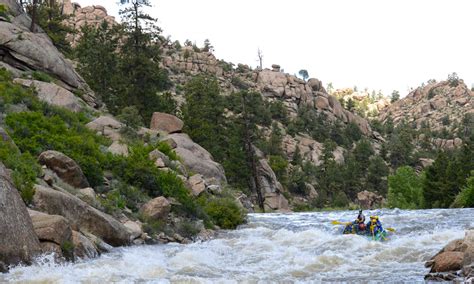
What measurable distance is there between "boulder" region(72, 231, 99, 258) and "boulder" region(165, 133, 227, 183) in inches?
639

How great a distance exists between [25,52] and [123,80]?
10125 millimetres

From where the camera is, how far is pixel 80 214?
14.2 metres

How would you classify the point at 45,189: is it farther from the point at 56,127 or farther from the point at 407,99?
the point at 407,99

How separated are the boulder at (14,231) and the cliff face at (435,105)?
11614cm

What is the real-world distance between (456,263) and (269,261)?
510 centimetres

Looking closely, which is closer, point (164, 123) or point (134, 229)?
point (134, 229)

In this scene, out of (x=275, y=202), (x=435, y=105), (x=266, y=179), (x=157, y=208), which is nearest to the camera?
(x=157, y=208)

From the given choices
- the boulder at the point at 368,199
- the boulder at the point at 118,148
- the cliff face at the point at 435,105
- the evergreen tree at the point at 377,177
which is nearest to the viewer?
→ the boulder at the point at 118,148

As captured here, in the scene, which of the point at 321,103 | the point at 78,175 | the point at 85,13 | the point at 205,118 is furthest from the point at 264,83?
the point at 78,175

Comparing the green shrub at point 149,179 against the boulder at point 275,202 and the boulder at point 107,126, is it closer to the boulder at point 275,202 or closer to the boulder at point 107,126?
the boulder at point 107,126

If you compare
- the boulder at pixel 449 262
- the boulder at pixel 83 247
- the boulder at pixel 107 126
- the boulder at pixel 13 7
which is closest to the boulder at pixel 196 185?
the boulder at pixel 107 126

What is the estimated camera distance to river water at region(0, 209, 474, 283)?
423 inches

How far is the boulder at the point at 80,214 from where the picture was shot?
43.7 ft

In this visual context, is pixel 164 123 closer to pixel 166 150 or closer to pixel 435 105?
pixel 166 150
